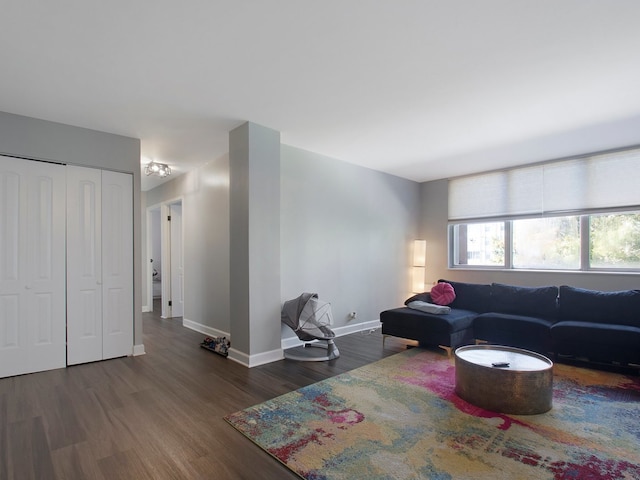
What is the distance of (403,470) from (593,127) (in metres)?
4.28

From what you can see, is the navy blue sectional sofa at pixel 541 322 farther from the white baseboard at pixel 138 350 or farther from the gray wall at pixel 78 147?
the gray wall at pixel 78 147

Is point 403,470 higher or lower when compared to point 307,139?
lower

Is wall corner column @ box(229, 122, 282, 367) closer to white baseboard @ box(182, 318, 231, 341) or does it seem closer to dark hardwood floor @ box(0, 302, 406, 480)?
dark hardwood floor @ box(0, 302, 406, 480)

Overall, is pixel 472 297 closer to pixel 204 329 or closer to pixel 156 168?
pixel 204 329

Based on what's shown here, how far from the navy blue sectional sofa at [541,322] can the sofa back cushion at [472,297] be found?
13 millimetres

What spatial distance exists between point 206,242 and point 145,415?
10.2 feet

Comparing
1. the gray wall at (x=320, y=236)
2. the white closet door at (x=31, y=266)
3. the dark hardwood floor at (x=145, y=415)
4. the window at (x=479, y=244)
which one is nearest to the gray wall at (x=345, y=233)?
the gray wall at (x=320, y=236)

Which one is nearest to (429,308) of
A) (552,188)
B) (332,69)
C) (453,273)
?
(453,273)

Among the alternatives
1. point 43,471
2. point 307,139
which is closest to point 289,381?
point 43,471

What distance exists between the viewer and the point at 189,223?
584cm

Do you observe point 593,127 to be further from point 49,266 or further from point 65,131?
point 49,266

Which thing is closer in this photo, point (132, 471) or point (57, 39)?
point (132, 471)

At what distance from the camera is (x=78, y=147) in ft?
12.7

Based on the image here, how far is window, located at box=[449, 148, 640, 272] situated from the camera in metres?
4.61
